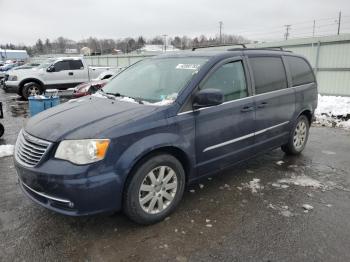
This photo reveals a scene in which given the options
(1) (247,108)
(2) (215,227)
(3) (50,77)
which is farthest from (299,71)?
(3) (50,77)

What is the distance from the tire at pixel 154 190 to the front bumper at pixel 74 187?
16cm

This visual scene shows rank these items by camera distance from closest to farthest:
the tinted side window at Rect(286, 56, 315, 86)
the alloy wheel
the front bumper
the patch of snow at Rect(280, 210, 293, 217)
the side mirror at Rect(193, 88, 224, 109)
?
1. the front bumper
2. the alloy wheel
3. the side mirror at Rect(193, 88, 224, 109)
4. the patch of snow at Rect(280, 210, 293, 217)
5. the tinted side window at Rect(286, 56, 315, 86)

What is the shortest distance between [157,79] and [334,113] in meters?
6.97

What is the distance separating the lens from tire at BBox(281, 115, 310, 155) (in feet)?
17.3

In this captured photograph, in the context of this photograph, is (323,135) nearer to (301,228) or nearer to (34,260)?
(301,228)

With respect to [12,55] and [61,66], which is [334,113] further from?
[12,55]

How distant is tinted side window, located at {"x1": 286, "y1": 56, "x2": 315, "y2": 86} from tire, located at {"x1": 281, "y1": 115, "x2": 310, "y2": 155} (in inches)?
24.8

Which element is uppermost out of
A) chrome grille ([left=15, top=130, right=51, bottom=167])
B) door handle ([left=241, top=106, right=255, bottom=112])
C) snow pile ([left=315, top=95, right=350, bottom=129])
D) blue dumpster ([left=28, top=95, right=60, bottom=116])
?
door handle ([left=241, top=106, right=255, bottom=112])

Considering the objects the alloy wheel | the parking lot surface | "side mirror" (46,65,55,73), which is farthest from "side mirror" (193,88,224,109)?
"side mirror" (46,65,55,73)

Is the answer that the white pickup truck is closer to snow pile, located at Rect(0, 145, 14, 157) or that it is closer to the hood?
snow pile, located at Rect(0, 145, 14, 157)

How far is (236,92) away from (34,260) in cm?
289

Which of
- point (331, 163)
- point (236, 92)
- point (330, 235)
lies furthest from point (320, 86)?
point (330, 235)

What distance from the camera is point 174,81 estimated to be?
12.2 feet

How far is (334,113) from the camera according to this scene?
8969 mm
